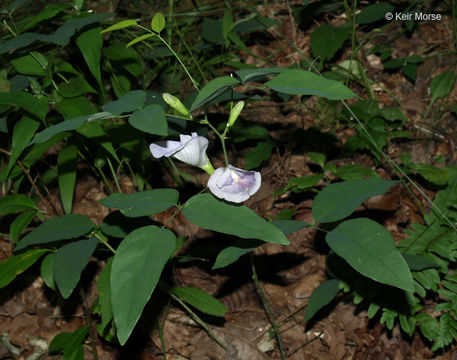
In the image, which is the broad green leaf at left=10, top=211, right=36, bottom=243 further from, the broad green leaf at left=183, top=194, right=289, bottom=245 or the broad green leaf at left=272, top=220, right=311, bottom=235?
the broad green leaf at left=272, top=220, right=311, bottom=235

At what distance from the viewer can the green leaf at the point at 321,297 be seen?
1.65 metres

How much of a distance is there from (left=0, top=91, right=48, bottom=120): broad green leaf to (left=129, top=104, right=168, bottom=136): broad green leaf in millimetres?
639

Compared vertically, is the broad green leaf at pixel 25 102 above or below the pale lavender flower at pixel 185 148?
below

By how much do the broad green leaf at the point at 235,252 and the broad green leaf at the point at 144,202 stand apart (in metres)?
0.24

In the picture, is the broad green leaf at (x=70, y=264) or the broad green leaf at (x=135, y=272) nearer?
the broad green leaf at (x=135, y=272)

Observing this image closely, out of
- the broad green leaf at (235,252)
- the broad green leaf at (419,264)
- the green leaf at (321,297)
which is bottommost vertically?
the green leaf at (321,297)

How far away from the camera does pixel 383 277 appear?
1.11m

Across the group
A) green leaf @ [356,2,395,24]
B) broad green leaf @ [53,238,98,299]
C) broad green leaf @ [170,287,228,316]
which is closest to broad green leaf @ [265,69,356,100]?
broad green leaf @ [53,238,98,299]

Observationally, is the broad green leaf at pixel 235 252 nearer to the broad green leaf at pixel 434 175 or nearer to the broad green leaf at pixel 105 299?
the broad green leaf at pixel 105 299

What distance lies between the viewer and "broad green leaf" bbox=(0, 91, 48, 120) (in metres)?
1.60

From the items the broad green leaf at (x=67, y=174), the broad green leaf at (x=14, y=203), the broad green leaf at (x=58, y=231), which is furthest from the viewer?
the broad green leaf at (x=67, y=174)

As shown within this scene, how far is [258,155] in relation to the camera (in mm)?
2211

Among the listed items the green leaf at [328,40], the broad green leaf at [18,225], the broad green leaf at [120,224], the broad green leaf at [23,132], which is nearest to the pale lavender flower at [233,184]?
the broad green leaf at [120,224]

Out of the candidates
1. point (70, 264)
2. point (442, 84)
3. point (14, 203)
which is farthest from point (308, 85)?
point (442, 84)
